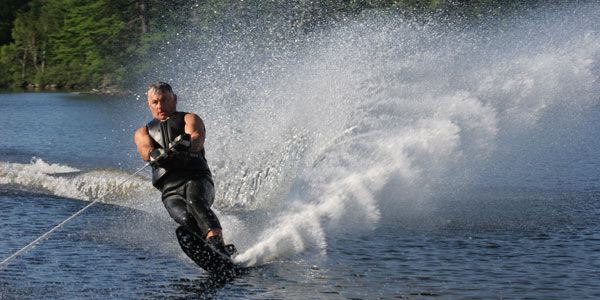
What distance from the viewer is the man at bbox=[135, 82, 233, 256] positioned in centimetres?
612

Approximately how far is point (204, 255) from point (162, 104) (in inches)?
51.9

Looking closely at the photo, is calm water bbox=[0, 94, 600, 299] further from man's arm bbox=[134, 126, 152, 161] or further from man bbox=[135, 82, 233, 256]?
man's arm bbox=[134, 126, 152, 161]

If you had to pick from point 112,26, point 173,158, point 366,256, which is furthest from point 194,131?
point 112,26

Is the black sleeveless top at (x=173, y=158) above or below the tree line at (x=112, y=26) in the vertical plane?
below

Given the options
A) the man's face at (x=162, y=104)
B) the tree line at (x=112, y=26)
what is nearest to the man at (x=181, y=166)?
the man's face at (x=162, y=104)

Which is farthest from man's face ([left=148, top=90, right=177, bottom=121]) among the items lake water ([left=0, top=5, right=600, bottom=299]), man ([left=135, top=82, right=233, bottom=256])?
lake water ([left=0, top=5, right=600, bottom=299])

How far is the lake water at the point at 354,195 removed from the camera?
6105 mm

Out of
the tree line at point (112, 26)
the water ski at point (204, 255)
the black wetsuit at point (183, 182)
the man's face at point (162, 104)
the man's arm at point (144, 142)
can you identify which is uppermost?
the tree line at point (112, 26)

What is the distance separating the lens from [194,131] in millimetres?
6145

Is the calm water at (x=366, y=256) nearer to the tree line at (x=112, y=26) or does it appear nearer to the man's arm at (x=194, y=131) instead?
the man's arm at (x=194, y=131)

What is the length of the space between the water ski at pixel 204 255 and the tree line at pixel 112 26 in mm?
24469

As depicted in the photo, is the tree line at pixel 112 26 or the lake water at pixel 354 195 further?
the tree line at pixel 112 26

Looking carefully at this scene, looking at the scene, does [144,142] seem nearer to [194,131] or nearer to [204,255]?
[194,131]

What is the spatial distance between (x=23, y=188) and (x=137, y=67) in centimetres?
3933
